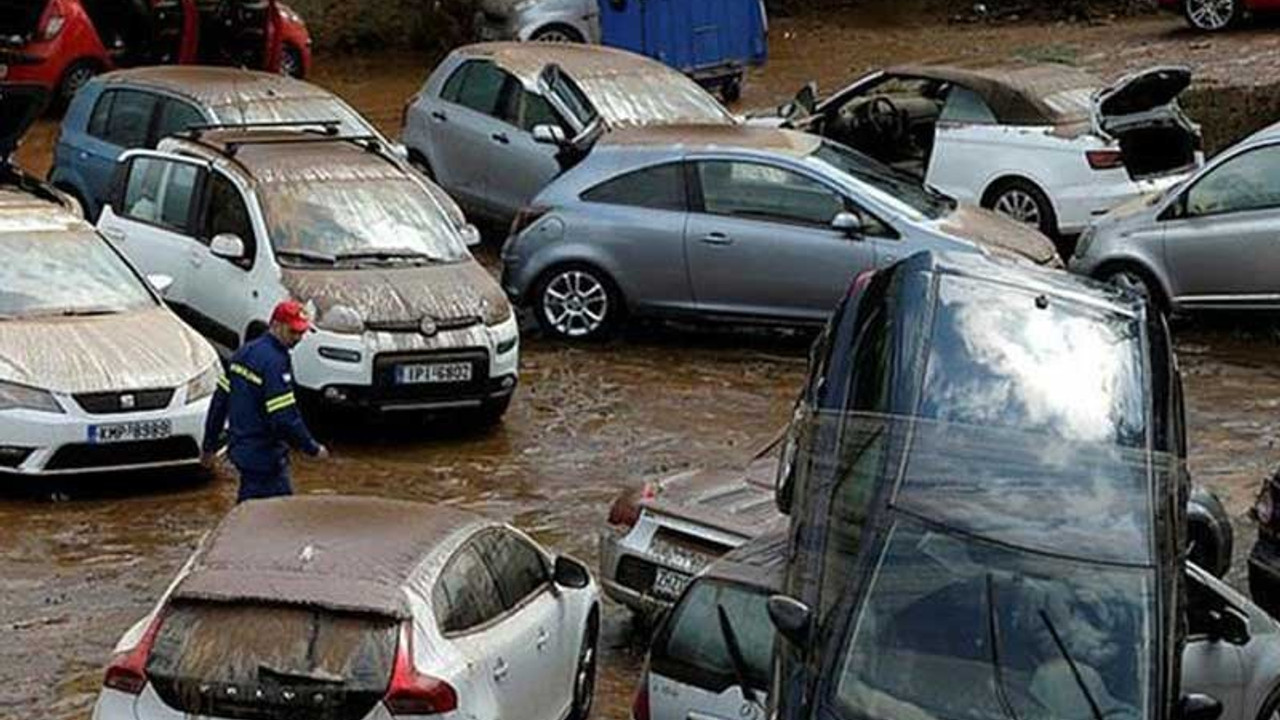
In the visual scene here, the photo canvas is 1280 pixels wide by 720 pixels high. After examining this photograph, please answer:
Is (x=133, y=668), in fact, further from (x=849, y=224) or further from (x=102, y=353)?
(x=849, y=224)

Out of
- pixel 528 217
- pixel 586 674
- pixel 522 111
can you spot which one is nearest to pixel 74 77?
pixel 522 111

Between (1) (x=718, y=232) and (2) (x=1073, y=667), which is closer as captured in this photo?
(2) (x=1073, y=667)

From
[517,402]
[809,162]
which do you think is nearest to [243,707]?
[517,402]

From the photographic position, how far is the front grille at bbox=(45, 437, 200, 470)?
14078 millimetres

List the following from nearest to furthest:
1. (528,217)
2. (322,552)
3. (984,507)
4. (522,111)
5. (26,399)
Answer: (984,507) < (322,552) < (26,399) < (528,217) < (522,111)

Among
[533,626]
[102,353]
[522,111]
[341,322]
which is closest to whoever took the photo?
[533,626]

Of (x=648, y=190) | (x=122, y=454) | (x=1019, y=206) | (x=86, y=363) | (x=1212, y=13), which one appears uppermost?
(x=1212, y=13)

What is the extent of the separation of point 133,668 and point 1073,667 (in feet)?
10.3

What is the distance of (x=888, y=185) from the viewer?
1834cm

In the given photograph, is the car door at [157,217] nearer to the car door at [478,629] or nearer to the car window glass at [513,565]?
the car window glass at [513,565]

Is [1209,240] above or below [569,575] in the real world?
above

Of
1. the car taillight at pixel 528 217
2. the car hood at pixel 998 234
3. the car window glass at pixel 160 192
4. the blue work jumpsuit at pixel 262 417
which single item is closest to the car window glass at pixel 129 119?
the car window glass at pixel 160 192

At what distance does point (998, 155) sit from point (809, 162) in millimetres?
2800

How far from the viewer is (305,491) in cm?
1477
